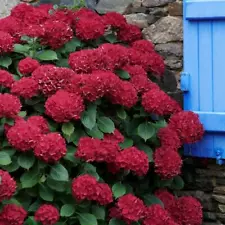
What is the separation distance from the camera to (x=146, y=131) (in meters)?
2.84

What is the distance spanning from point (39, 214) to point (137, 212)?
0.40m

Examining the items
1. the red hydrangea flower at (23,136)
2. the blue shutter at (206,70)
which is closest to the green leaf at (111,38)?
the blue shutter at (206,70)

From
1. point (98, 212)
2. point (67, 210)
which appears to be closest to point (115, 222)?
point (98, 212)

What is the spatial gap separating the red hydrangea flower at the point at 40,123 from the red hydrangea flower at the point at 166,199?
2.20 ft

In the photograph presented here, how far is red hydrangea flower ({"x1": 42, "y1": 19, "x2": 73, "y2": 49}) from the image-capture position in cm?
293

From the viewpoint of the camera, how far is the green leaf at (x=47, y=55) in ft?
9.51

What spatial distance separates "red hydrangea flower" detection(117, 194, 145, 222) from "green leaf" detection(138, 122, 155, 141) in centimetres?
33

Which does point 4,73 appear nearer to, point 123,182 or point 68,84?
point 68,84

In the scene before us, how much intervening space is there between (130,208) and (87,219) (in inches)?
7.4

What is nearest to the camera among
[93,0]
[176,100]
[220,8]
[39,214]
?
[39,214]

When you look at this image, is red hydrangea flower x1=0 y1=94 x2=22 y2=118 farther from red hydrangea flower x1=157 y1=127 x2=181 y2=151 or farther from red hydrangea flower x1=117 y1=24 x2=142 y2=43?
red hydrangea flower x1=117 y1=24 x2=142 y2=43

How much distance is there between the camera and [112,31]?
3.31 metres

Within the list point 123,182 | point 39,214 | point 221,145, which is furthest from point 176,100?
point 39,214

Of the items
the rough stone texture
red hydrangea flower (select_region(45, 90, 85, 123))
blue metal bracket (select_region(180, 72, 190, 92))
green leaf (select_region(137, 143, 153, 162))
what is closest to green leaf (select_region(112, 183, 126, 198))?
green leaf (select_region(137, 143, 153, 162))
